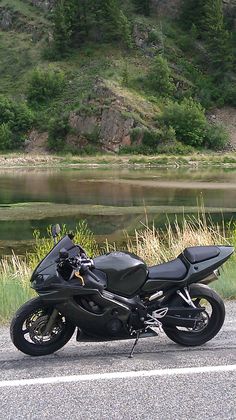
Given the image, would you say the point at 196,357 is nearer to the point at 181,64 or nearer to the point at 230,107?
the point at 230,107

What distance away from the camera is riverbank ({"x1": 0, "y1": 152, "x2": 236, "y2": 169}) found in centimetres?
7056

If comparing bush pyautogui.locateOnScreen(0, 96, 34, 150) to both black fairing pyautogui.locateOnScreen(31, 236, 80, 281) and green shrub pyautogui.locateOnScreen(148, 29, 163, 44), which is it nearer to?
green shrub pyautogui.locateOnScreen(148, 29, 163, 44)

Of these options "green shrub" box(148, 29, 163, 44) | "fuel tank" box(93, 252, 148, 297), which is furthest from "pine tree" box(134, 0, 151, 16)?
"fuel tank" box(93, 252, 148, 297)

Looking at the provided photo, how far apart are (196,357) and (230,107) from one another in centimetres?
9496

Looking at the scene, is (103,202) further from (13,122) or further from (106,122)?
(13,122)

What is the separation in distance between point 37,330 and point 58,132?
78438 millimetres

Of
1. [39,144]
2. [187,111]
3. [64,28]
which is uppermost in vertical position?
[64,28]

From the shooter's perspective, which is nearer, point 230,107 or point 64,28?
point 230,107

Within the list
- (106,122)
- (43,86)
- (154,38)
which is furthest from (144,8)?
(106,122)

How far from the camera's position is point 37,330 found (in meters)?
5.55

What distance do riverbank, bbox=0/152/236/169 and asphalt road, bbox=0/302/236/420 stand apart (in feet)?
208

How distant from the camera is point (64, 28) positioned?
349ft

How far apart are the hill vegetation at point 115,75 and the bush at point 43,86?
6.4 inches

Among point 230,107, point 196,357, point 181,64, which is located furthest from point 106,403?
point 181,64
